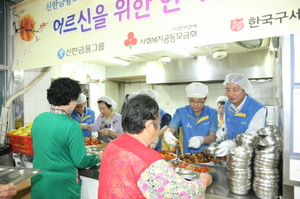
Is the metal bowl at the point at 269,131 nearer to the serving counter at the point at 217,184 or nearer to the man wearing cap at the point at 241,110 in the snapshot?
the serving counter at the point at 217,184

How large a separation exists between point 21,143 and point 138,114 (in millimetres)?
2422

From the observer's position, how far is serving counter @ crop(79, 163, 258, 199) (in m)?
1.55

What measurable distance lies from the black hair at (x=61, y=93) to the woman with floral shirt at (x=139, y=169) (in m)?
0.95

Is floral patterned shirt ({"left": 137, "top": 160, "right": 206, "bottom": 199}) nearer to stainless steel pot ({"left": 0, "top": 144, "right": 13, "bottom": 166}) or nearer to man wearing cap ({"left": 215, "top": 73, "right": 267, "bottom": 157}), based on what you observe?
man wearing cap ({"left": 215, "top": 73, "right": 267, "bottom": 157})

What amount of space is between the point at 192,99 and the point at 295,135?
1694 millimetres

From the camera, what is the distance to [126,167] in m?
1.03

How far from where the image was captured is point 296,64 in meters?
1.39

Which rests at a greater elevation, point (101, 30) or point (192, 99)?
point (101, 30)

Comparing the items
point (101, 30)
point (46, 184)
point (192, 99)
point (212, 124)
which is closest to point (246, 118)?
point (212, 124)

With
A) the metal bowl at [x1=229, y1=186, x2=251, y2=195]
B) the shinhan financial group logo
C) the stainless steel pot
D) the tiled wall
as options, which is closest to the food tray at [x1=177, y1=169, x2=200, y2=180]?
the metal bowl at [x1=229, y1=186, x2=251, y2=195]

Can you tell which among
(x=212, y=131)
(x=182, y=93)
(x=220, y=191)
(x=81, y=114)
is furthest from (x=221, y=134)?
(x=182, y=93)

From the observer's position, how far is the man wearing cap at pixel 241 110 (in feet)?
8.05

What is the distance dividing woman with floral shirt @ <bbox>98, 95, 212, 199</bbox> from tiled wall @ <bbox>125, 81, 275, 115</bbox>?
5.33m

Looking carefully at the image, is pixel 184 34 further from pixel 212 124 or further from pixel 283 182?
pixel 212 124
